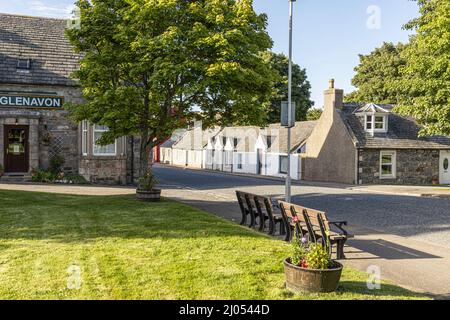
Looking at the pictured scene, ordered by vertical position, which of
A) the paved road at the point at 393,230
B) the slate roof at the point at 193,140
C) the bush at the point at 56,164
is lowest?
the paved road at the point at 393,230

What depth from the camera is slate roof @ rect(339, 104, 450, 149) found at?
1410 inches

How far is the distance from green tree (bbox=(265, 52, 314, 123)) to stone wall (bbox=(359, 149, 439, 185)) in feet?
81.5

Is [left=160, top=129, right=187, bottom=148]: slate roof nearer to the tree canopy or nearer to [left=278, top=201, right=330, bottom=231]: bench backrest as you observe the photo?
the tree canopy

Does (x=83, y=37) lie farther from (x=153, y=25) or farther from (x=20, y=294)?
(x=20, y=294)

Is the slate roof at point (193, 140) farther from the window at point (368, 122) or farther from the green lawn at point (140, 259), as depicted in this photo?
the green lawn at point (140, 259)

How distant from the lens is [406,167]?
121 feet

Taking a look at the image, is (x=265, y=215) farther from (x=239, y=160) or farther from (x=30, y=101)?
(x=239, y=160)

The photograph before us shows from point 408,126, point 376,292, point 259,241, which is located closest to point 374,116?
point 408,126

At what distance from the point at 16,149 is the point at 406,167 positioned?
2822cm

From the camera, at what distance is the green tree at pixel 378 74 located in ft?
177

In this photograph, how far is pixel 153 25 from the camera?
1733cm

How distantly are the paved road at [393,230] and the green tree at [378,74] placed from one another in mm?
33575

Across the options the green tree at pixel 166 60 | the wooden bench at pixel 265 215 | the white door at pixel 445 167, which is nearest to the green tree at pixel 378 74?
the white door at pixel 445 167

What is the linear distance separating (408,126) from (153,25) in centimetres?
2784
